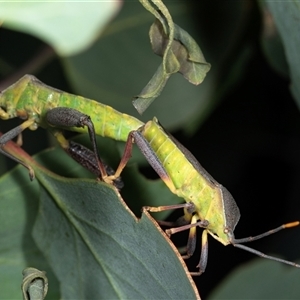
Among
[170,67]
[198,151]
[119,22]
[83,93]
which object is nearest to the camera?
[170,67]

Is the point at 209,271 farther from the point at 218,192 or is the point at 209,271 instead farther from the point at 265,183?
the point at 218,192

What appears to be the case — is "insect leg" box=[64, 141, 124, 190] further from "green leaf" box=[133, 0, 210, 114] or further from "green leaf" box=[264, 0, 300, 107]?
"green leaf" box=[264, 0, 300, 107]

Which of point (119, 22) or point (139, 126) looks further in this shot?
point (119, 22)

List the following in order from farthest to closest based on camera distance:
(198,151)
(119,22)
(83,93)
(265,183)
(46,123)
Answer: (265,183) < (198,151) < (119,22) < (83,93) < (46,123)

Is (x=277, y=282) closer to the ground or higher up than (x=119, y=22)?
closer to the ground

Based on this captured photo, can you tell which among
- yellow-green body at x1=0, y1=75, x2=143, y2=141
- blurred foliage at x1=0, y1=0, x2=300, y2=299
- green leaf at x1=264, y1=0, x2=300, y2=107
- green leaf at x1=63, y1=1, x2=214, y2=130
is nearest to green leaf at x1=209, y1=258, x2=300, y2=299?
blurred foliage at x1=0, y1=0, x2=300, y2=299

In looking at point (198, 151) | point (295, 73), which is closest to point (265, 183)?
point (198, 151)

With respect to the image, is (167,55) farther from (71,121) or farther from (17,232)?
(17,232)

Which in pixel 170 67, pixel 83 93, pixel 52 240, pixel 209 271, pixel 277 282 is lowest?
pixel 209 271
